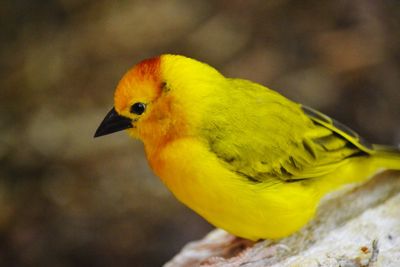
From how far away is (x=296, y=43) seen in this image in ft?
23.0

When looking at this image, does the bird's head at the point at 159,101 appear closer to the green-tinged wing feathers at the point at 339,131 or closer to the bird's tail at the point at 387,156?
the green-tinged wing feathers at the point at 339,131

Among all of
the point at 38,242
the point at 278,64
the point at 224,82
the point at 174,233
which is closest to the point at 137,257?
the point at 174,233

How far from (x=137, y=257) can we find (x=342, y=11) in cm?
304

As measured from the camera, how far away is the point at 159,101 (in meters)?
3.43

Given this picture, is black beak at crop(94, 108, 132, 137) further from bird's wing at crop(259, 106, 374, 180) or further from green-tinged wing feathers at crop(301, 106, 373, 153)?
green-tinged wing feathers at crop(301, 106, 373, 153)

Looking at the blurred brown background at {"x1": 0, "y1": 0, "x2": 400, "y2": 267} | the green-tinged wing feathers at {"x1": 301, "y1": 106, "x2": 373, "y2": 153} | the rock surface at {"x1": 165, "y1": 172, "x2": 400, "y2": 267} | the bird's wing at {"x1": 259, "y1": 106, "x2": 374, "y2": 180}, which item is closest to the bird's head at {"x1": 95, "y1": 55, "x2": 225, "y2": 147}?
the bird's wing at {"x1": 259, "y1": 106, "x2": 374, "y2": 180}

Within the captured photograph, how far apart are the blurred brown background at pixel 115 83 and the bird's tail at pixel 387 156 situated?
7.20ft

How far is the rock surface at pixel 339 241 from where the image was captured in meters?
3.61

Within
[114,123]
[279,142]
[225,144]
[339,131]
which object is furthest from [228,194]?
[339,131]

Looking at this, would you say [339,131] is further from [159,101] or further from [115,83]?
[115,83]

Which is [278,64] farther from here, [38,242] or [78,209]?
[38,242]

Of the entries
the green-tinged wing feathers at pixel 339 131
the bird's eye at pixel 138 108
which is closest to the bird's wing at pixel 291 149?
the green-tinged wing feathers at pixel 339 131

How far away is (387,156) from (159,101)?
53.2 inches

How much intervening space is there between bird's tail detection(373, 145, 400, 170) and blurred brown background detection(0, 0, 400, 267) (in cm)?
220
